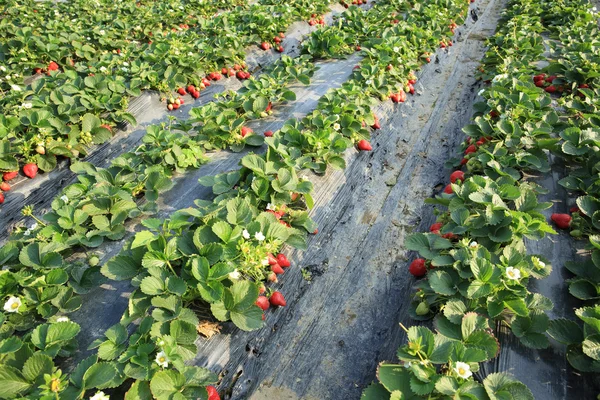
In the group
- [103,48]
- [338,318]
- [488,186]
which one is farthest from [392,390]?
[103,48]

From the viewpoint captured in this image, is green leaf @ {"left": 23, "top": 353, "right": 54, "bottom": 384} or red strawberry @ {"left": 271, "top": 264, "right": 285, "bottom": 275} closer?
green leaf @ {"left": 23, "top": 353, "right": 54, "bottom": 384}

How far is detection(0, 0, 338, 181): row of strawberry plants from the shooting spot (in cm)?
385

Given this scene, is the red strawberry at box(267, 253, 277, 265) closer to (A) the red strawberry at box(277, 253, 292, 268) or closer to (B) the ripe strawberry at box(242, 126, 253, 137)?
(A) the red strawberry at box(277, 253, 292, 268)

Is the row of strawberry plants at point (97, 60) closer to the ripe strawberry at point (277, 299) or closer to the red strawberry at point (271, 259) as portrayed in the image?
the red strawberry at point (271, 259)

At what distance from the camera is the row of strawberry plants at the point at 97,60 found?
385 cm

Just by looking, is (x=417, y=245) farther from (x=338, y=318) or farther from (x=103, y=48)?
(x=103, y=48)

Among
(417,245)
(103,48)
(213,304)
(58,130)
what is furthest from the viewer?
(103,48)

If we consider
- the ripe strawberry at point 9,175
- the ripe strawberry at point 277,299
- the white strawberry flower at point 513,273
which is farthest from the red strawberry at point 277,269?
the ripe strawberry at point 9,175

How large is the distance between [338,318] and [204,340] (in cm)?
93

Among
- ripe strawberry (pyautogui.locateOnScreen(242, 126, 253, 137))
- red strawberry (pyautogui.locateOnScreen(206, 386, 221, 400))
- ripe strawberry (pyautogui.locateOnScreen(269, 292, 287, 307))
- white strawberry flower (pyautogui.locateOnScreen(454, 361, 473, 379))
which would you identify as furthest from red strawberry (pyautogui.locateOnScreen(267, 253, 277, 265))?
ripe strawberry (pyautogui.locateOnScreen(242, 126, 253, 137))

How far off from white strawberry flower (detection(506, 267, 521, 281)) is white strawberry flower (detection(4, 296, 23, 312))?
2705mm

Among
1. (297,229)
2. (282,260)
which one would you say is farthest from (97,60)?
(282,260)

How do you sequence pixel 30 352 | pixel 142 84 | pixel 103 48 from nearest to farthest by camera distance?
pixel 30 352 < pixel 142 84 < pixel 103 48

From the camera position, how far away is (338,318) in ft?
8.76
